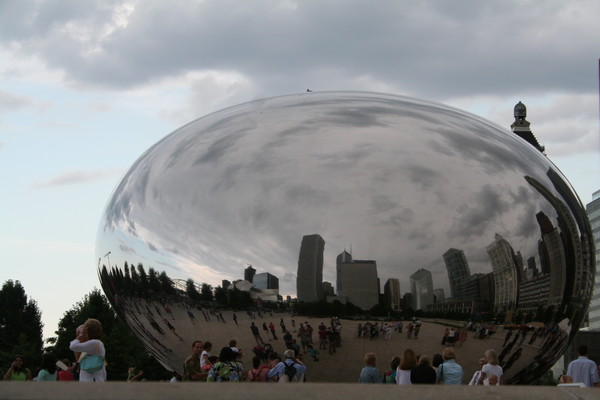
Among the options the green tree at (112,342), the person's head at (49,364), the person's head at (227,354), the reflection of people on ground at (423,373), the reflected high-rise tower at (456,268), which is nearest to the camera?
the reflected high-rise tower at (456,268)

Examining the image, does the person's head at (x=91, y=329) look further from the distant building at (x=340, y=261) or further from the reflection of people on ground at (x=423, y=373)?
the reflection of people on ground at (x=423, y=373)

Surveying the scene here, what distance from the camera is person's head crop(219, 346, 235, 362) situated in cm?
1016

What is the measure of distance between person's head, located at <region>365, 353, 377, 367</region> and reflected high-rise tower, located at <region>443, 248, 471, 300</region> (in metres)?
0.99

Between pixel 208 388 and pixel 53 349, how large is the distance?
264 ft

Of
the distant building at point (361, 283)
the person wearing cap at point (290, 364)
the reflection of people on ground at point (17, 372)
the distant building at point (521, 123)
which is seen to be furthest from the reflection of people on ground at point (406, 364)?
the distant building at point (521, 123)

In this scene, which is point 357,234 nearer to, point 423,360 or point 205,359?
point 423,360

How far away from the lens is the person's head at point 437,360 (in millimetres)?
9813

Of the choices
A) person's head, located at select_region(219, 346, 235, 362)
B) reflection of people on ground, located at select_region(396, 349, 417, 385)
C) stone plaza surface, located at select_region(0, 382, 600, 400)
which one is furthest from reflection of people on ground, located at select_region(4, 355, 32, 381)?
stone plaza surface, located at select_region(0, 382, 600, 400)

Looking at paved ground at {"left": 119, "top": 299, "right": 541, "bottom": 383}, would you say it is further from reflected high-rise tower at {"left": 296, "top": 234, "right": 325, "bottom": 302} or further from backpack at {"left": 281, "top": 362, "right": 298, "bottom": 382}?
reflected high-rise tower at {"left": 296, "top": 234, "right": 325, "bottom": 302}

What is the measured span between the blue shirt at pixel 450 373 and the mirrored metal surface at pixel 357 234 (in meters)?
0.11

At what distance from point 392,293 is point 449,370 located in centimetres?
107

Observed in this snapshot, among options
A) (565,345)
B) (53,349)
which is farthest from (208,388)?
(53,349)

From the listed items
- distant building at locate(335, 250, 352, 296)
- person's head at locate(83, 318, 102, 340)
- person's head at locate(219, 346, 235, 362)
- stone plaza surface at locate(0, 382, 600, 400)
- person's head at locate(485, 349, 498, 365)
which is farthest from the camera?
person's head at locate(219, 346, 235, 362)

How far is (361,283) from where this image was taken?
9.32 metres
